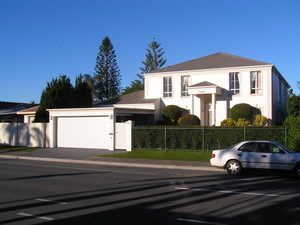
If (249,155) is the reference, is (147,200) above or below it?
below

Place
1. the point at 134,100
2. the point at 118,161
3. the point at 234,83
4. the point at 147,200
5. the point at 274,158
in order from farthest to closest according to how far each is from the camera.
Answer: the point at 134,100 → the point at 234,83 → the point at 118,161 → the point at 274,158 → the point at 147,200

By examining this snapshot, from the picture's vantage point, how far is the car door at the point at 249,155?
13.8m

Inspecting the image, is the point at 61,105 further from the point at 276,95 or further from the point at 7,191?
the point at 7,191

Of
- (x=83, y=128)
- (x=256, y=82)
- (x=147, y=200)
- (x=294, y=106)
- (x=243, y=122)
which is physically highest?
(x=256, y=82)

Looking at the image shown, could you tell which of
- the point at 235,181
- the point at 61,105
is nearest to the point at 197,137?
the point at 235,181

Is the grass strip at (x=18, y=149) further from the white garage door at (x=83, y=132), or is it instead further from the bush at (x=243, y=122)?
the bush at (x=243, y=122)

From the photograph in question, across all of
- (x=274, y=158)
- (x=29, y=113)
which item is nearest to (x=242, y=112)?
(x=274, y=158)

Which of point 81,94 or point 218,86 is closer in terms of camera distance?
point 218,86

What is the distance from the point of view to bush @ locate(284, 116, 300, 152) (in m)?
19.4

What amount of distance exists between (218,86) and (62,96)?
1725cm

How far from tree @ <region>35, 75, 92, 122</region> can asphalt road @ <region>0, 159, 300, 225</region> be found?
74.2ft

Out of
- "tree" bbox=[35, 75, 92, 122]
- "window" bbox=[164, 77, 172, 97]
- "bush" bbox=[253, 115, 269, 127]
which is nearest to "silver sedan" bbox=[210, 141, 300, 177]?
"bush" bbox=[253, 115, 269, 127]

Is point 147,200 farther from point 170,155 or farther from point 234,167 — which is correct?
point 170,155

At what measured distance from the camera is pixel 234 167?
1420cm
